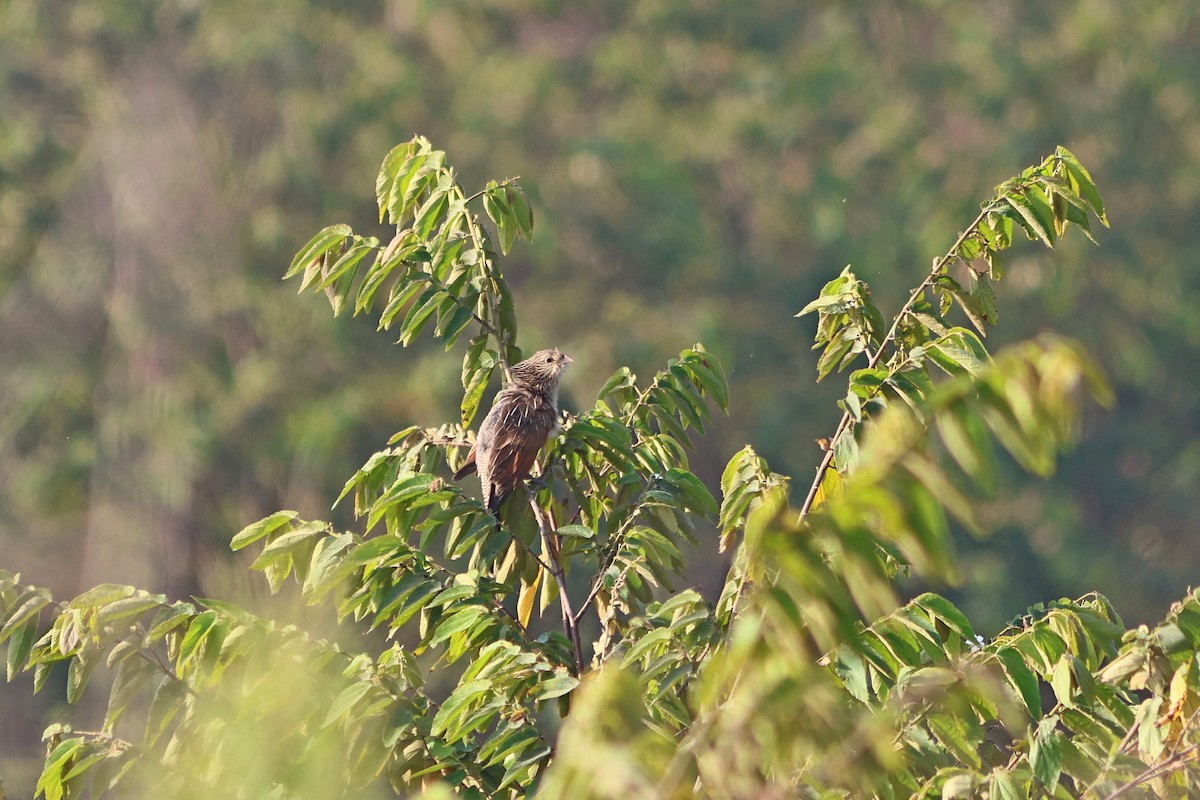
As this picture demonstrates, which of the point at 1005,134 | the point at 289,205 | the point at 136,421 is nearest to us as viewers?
the point at 136,421

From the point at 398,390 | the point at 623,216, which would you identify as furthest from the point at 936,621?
the point at 623,216

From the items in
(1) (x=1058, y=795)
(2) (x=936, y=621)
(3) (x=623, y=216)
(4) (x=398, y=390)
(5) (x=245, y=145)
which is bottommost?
(1) (x=1058, y=795)

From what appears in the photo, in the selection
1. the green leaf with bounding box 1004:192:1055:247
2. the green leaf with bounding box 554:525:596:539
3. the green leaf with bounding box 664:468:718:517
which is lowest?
the green leaf with bounding box 554:525:596:539

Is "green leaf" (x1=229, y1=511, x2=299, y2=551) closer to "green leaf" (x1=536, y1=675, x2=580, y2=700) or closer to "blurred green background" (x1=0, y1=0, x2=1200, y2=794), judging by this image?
"green leaf" (x1=536, y1=675, x2=580, y2=700)

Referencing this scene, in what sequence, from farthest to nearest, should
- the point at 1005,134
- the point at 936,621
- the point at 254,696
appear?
the point at 1005,134, the point at 936,621, the point at 254,696

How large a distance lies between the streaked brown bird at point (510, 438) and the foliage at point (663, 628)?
0.29ft

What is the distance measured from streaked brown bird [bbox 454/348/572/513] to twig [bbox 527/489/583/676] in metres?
0.08

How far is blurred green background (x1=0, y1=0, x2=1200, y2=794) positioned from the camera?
593 inches

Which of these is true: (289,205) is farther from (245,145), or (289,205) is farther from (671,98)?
(671,98)

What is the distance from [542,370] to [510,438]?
721mm

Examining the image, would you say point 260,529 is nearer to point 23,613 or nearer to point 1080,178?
point 23,613

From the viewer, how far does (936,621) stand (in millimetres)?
2846

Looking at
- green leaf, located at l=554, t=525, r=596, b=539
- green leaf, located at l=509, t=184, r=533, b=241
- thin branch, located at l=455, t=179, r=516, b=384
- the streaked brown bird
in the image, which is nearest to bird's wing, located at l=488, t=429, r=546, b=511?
the streaked brown bird

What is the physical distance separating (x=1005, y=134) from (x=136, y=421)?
10.3 metres
